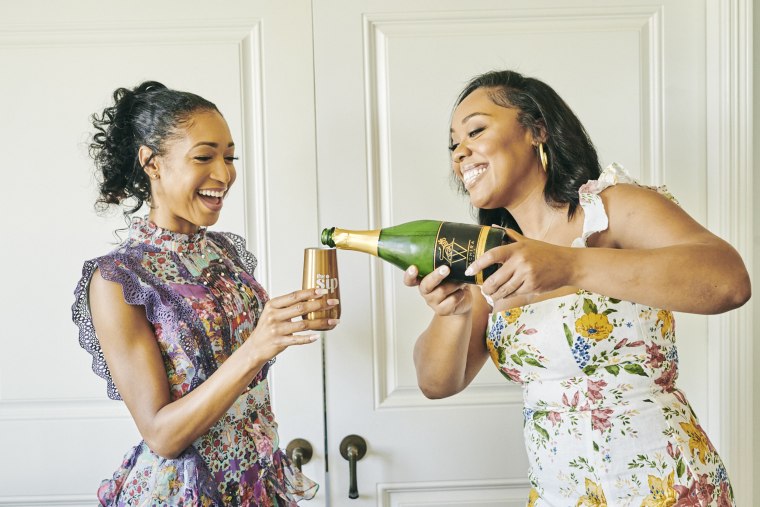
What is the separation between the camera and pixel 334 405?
1490mm

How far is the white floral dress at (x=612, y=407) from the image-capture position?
1.03 m

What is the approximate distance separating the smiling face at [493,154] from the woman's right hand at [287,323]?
1.06ft

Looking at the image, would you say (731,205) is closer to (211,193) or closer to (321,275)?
(321,275)

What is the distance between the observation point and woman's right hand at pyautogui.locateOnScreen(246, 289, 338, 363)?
960 millimetres

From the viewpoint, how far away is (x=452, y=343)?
1.13 metres

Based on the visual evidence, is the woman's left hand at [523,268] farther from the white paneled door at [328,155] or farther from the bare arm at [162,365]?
the white paneled door at [328,155]

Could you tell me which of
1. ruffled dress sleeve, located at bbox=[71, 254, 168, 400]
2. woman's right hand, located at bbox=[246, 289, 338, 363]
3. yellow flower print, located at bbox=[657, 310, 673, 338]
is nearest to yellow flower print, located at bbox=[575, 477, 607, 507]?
yellow flower print, located at bbox=[657, 310, 673, 338]

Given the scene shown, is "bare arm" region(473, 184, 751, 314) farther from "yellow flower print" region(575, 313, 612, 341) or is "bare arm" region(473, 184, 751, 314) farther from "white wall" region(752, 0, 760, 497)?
"white wall" region(752, 0, 760, 497)

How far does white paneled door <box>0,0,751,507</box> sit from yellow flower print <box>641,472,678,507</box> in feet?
1.64

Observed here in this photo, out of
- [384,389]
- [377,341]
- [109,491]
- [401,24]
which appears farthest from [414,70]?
[109,491]

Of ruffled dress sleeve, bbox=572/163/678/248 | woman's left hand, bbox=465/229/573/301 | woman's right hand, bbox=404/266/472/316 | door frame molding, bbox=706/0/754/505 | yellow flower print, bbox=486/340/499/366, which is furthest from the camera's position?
door frame molding, bbox=706/0/754/505

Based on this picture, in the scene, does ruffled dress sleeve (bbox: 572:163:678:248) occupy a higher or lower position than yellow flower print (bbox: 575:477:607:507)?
higher

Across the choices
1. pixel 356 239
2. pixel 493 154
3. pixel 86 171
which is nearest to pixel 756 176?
pixel 493 154

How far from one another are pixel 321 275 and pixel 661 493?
59cm
